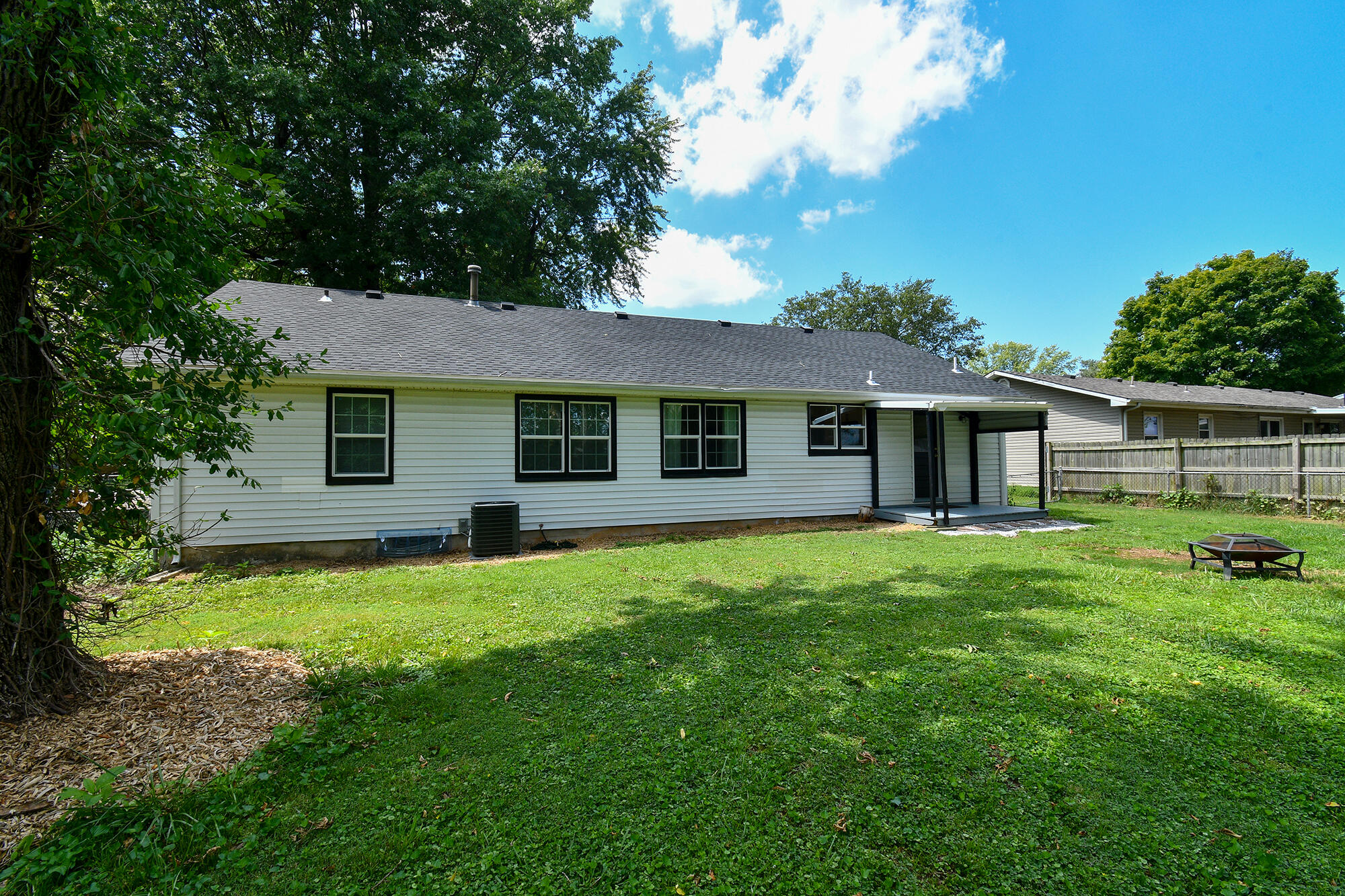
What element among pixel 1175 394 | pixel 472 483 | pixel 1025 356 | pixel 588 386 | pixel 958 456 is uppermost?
pixel 1025 356

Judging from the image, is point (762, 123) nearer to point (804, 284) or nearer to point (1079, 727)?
point (1079, 727)

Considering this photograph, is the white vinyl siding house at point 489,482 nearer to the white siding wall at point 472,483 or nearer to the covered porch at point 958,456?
the white siding wall at point 472,483

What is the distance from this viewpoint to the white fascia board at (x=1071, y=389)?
17.9 m

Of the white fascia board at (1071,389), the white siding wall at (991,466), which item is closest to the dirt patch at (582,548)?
the white siding wall at (991,466)

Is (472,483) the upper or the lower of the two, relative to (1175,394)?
lower

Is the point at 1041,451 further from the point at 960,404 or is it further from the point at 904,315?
the point at 904,315

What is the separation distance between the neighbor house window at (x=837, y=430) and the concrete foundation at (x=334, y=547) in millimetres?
2950

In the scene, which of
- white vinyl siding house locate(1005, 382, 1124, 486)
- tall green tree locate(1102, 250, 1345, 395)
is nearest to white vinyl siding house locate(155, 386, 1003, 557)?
white vinyl siding house locate(1005, 382, 1124, 486)

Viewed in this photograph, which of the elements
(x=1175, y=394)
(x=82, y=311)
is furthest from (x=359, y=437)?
(x=1175, y=394)

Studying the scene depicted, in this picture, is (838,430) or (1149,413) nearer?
(838,430)

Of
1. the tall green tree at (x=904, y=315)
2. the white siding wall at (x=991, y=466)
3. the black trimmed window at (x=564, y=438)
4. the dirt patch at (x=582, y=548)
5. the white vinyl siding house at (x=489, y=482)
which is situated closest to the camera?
the dirt patch at (x=582, y=548)

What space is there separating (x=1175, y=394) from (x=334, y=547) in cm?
2711

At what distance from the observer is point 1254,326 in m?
30.5

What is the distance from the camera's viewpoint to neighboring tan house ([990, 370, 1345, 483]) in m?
18.8
